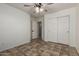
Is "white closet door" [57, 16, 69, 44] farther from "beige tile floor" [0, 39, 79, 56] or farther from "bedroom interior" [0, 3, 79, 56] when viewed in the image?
"beige tile floor" [0, 39, 79, 56]

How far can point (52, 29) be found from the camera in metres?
4.57

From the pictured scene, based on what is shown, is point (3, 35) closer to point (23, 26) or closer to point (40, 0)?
point (23, 26)

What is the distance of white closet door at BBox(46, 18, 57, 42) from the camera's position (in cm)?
441

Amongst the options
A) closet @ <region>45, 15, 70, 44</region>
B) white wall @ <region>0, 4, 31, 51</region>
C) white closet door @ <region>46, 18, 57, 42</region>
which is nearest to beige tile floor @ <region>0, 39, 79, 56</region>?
white wall @ <region>0, 4, 31, 51</region>

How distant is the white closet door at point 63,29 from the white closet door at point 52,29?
9.0 inches

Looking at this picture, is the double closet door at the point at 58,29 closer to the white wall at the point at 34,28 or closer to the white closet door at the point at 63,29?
the white closet door at the point at 63,29

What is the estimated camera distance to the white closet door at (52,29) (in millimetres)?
4414

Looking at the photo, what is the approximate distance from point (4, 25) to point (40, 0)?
2.63 meters

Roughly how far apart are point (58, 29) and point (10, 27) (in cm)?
276

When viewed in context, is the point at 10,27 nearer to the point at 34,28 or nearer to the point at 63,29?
the point at 63,29

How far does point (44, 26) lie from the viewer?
195 inches

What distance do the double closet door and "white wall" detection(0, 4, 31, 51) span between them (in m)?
1.87

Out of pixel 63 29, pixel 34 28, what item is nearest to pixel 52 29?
pixel 63 29

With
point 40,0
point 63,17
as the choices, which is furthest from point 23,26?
point 40,0
